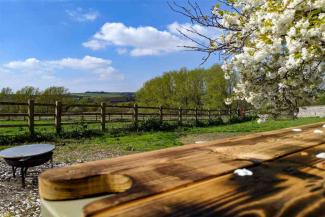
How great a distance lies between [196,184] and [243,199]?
148 mm

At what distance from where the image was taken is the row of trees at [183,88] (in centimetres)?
4329

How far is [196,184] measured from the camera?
0.90m

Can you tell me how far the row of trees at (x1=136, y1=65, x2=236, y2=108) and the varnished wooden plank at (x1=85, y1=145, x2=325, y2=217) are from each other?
41.1 metres

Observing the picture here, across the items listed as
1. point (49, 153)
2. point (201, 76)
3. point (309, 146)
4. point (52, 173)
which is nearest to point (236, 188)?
point (52, 173)

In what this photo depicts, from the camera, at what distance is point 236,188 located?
861 mm

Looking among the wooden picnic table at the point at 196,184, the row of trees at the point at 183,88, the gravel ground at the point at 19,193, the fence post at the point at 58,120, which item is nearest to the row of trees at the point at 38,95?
the row of trees at the point at 183,88

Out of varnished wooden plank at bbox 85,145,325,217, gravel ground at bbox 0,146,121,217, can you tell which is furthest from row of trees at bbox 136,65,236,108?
varnished wooden plank at bbox 85,145,325,217

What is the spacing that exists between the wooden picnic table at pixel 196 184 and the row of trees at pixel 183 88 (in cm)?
4089

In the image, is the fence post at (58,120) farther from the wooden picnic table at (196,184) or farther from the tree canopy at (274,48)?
the wooden picnic table at (196,184)

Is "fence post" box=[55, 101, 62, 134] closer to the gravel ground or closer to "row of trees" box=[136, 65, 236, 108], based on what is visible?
the gravel ground

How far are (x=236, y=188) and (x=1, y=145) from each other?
39.6 feet

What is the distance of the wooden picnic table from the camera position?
28.5 inches

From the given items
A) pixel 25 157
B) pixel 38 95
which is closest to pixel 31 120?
pixel 25 157

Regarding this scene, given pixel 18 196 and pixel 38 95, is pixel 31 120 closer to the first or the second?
pixel 18 196
